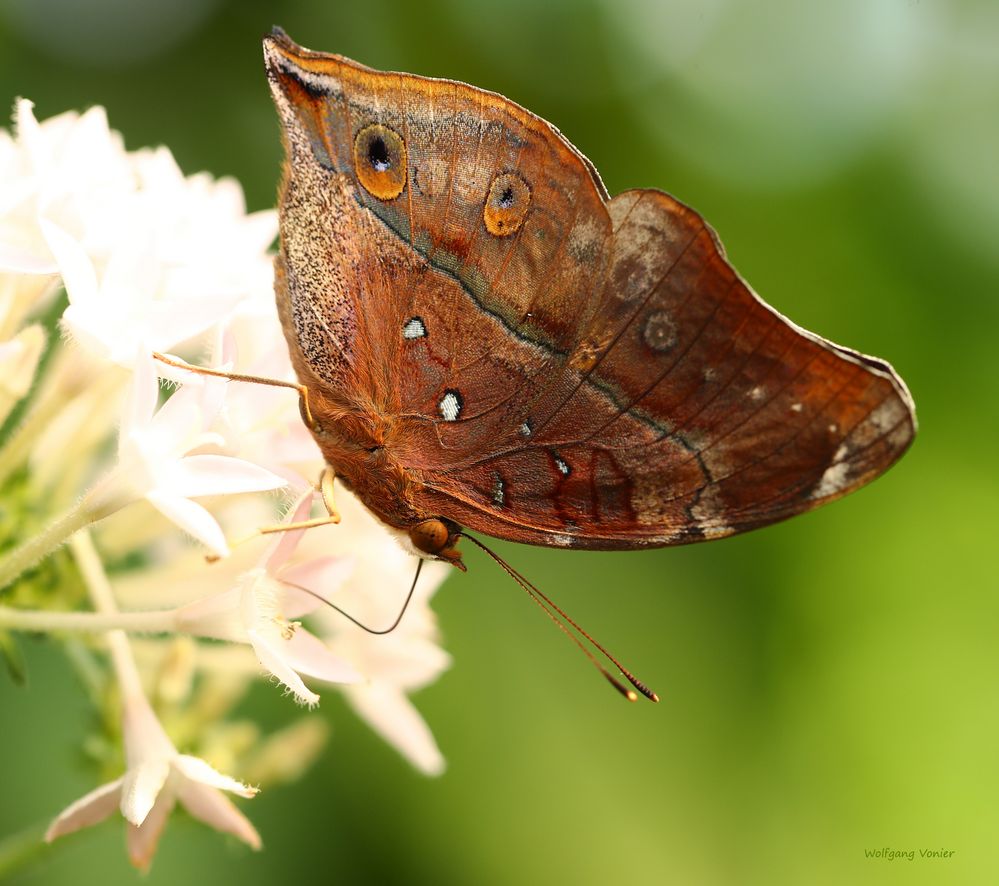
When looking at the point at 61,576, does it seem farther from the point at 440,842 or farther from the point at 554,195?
the point at 440,842

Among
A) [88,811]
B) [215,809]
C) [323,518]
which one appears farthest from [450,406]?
[88,811]

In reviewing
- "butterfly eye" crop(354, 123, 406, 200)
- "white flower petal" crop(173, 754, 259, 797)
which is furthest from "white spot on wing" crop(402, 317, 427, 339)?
"white flower petal" crop(173, 754, 259, 797)

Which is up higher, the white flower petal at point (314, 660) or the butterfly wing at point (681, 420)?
the butterfly wing at point (681, 420)

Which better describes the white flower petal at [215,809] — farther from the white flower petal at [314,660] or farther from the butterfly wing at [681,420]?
the butterfly wing at [681,420]

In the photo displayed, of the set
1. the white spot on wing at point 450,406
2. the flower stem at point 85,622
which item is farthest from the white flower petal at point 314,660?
the white spot on wing at point 450,406

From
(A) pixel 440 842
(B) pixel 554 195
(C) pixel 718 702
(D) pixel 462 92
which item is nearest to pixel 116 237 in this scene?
(D) pixel 462 92

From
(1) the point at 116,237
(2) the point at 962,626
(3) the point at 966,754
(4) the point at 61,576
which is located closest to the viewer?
(1) the point at 116,237

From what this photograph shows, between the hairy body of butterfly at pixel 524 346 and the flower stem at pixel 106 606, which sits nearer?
the hairy body of butterfly at pixel 524 346
